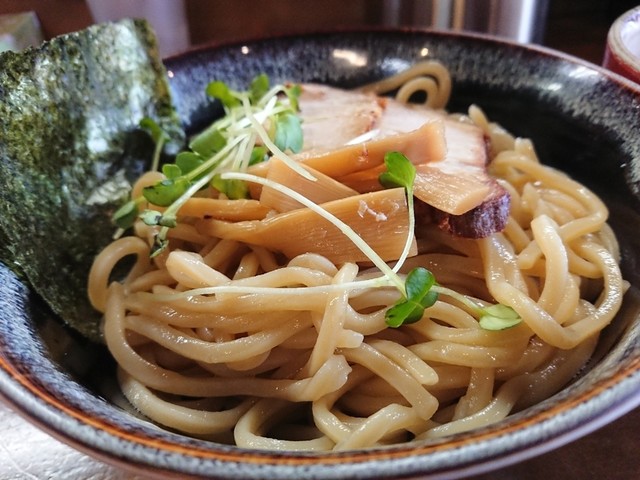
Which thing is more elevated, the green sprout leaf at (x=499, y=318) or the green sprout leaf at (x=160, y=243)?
the green sprout leaf at (x=160, y=243)

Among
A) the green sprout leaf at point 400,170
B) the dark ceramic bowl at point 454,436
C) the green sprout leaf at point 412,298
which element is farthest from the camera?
the green sprout leaf at point 400,170

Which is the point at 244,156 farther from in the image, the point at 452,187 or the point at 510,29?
the point at 510,29

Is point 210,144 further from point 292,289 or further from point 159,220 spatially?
point 292,289

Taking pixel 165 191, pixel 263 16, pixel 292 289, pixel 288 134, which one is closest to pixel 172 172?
pixel 165 191

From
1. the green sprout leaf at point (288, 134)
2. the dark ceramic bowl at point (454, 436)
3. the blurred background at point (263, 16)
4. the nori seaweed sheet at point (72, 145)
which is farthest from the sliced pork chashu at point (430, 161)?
the blurred background at point (263, 16)

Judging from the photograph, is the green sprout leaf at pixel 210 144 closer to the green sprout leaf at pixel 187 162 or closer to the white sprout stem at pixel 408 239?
the green sprout leaf at pixel 187 162

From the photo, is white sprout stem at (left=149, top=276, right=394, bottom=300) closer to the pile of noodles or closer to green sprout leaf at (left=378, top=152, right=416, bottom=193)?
the pile of noodles

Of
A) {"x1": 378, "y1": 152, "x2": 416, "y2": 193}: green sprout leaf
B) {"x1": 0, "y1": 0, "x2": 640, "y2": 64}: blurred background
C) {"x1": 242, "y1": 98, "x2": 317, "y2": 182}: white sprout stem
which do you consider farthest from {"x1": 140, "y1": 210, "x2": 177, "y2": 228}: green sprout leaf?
{"x1": 0, "y1": 0, "x2": 640, "y2": 64}: blurred background
